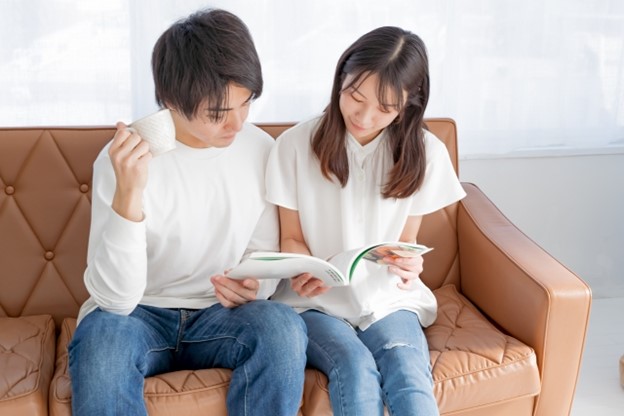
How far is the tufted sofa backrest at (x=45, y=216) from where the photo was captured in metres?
2.00

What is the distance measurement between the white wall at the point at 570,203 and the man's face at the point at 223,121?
1302 mm

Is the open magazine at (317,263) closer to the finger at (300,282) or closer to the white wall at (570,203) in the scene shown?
the finger at (300,282)

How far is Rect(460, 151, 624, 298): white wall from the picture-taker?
2.82 m

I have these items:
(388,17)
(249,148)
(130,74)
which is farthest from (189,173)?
(388,17)

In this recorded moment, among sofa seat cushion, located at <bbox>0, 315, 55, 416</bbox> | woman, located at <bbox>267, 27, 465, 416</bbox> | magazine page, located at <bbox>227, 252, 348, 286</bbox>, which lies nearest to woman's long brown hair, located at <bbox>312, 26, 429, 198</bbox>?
woman, located at <bbox>267, 27, 465, 416</bbox>

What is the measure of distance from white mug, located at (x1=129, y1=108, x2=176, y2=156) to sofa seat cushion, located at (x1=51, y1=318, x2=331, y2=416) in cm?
47

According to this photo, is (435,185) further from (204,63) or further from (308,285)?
(204,63)

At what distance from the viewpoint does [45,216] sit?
2016 millimetres

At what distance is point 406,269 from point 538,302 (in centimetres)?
31

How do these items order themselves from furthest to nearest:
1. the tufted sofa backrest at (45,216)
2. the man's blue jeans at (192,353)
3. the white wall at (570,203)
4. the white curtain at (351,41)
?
1. the white wall at (570,203)
2. the white curtain at (351,41)
3. the tufted sofa backrest at (45,216)
4. the man's blue jeans at (192,353)

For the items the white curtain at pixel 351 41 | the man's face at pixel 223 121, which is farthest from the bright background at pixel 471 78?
the man's face at pixel 223 121

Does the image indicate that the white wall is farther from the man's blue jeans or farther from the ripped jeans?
the man's blue jeans

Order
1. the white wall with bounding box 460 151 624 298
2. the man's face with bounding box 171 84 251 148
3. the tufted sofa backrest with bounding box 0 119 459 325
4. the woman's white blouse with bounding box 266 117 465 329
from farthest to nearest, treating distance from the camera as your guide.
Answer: the white wall with bounding box 460 151 624 298, the tufted sofa backrest with bounding box 0 119 459 325, the woman's white blouse with bounding box 266 117 465 329, the man's face with bounding box 171 84 251 148

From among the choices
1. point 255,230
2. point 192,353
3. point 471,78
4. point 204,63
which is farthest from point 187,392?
point 471,78
